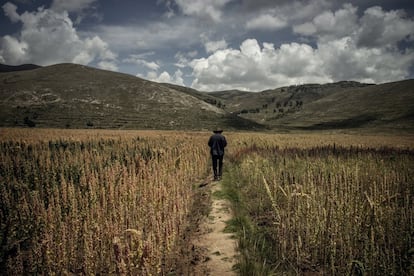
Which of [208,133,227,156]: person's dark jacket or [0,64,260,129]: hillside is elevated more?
[0,64,260,129]: hillside

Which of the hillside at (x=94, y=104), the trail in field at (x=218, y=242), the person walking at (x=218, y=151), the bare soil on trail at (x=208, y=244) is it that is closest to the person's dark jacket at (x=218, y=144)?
the person walking at (x=218, y=151)

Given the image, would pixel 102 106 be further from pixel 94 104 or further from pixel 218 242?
pixel 218 242

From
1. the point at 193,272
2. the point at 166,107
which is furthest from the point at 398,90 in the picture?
the point at 193,272

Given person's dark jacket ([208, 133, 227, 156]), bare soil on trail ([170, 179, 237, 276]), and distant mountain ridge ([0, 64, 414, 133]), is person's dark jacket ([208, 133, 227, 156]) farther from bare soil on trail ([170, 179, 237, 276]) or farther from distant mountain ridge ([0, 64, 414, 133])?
distant mountain ridge ([0, 64, 414, 133])

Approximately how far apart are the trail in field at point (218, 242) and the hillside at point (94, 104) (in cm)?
7282

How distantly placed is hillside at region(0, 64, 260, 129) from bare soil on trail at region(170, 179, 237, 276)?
72443mm

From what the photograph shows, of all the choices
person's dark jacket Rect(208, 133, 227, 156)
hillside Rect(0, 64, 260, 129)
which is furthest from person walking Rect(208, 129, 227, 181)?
hillside Rect(0, 64, 260, 129)

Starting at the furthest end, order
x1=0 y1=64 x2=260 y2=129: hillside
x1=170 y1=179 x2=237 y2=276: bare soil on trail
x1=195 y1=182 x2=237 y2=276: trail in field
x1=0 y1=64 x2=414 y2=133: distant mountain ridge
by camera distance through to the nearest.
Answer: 1. x1=0 y1=64 x2=414 y2=133: distant mountain ridge
2. x1=0 y1=64 x2=260 y2=129: hillside
3. x1=195 y1=182 x2=237 y2=276: trail in field
4. x1=170 y1=179 x2=237 y2=276: bare soil on trail

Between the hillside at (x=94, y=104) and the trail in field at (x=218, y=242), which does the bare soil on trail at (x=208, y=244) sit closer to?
the trail in field at (x=218, y=242)

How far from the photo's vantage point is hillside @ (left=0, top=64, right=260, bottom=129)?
77.1m

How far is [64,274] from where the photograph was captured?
12.4 feet

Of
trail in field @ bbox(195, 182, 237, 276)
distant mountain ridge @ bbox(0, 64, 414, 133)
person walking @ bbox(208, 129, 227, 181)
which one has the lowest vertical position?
trail in field @ bbox(195, 182, 237, 276)

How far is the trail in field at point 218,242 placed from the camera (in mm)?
4816

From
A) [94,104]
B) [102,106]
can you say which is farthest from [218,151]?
[94,104]
